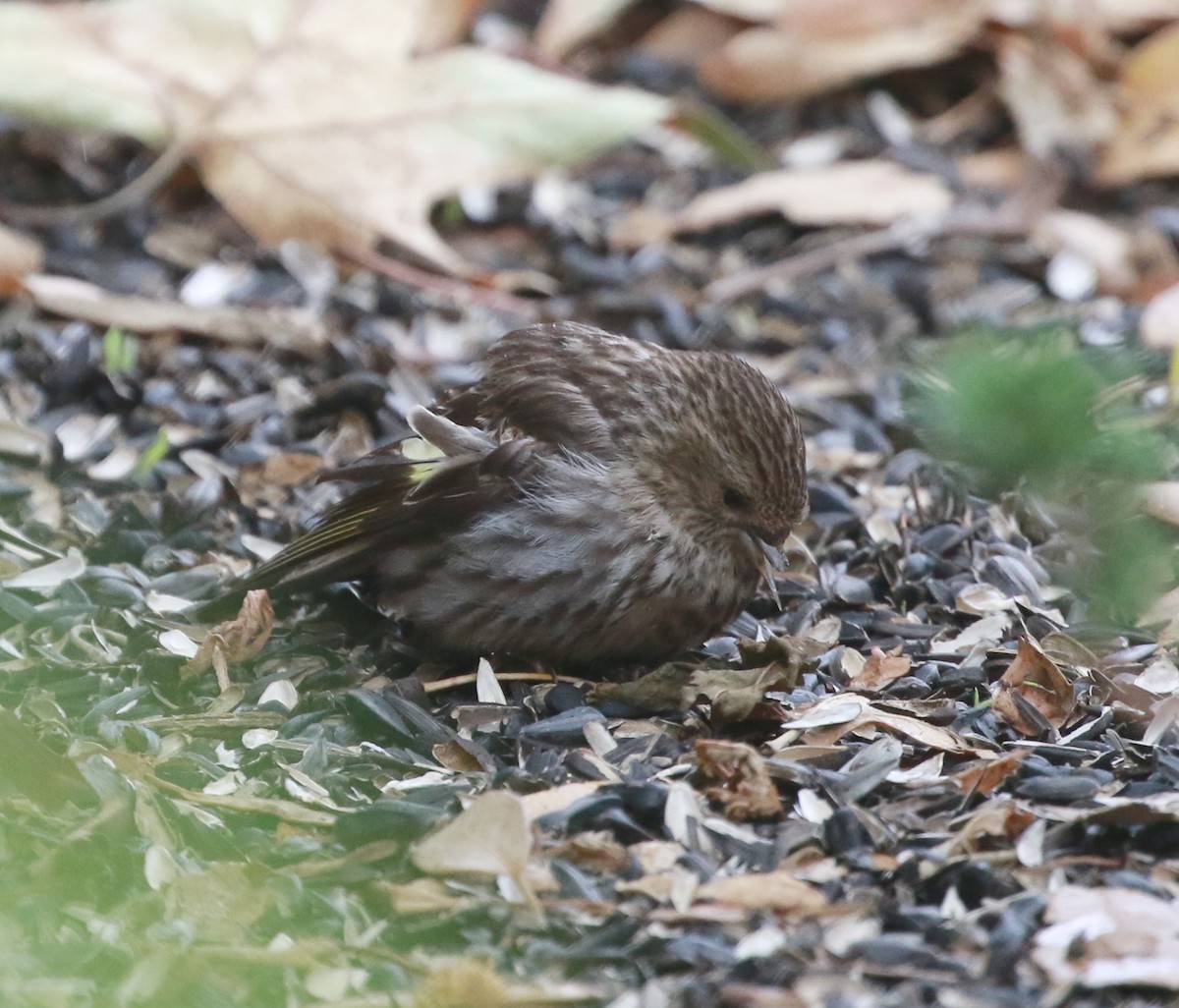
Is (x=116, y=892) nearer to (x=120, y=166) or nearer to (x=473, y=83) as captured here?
(x=473, y=83)

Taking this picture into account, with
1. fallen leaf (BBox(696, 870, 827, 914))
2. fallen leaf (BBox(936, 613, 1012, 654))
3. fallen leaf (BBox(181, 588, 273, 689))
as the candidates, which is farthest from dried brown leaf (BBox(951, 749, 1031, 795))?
fallen leaf (BBox(181, 588, 273, 689))

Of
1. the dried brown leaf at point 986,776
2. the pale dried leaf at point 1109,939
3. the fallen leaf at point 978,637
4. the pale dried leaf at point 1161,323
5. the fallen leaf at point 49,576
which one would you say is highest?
the pale dried leaf at point 1161,323

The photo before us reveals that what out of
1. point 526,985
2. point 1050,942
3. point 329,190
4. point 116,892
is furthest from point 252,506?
point 1050,942

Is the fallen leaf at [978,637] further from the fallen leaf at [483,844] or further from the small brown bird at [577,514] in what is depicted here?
the fallen leaf at [483,844]

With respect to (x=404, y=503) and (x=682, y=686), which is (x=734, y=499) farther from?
(x=404, y=503)

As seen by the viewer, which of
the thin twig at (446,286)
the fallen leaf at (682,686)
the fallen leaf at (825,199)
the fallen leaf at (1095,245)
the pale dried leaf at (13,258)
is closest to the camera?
the fallen leaf at (682,686)

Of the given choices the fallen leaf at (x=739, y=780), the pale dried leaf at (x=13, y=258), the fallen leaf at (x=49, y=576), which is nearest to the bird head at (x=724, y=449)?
the fallen leaf at (x=739, y=780)

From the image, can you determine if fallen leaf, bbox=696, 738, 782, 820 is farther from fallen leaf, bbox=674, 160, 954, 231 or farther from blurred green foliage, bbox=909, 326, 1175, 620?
fallen leaf, bbox=674, 160, 954, 231
